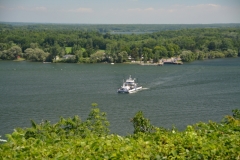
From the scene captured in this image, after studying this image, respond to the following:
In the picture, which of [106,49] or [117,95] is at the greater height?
[106,49]

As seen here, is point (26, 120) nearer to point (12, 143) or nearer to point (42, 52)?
point (12, 143)

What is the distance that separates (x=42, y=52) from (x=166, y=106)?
11930 mm

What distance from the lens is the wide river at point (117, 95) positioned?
8039 mm

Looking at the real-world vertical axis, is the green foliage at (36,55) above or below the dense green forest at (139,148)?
below

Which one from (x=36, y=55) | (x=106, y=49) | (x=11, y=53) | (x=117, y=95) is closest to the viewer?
(x=117, y=95)

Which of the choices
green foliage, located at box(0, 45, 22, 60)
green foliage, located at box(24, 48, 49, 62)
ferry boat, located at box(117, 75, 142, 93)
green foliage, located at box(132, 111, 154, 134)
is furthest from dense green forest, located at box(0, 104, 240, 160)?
green foliage, located at box(0, 45, 22, 60)

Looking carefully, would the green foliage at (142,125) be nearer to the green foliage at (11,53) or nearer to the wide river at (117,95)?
the wide river at (117,95)

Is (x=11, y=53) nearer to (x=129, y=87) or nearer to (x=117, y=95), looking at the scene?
(x=129, y=87)

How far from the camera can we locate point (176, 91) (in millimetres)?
11117

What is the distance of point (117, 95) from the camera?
428 inches

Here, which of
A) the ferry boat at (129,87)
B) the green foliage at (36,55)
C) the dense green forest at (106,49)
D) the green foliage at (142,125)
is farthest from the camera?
the dense green forest at (106,49)

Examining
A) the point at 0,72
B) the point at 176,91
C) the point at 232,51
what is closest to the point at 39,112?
the point at 176,91

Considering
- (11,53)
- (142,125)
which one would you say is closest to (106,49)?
(11,53)

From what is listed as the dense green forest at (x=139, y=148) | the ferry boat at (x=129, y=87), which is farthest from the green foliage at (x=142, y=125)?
the ferry boat at (x=129, y=87)
